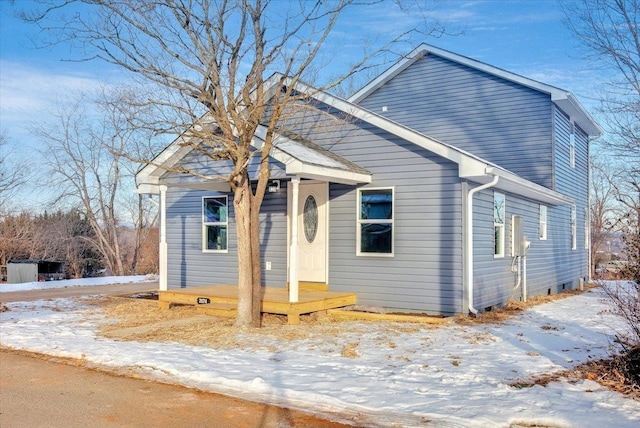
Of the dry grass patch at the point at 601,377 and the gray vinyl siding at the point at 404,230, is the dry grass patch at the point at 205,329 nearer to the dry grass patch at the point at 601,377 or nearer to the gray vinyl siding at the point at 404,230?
the gray vinyl siding at the point at 404,230

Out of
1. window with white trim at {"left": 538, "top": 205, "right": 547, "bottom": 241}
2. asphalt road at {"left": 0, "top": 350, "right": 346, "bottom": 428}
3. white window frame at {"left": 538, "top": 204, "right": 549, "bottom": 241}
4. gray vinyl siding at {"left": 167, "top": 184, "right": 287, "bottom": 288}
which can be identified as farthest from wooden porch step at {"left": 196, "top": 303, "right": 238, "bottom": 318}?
window with white trim at {"left": 538, "top": 205, "right": 547, "bottom": 241}

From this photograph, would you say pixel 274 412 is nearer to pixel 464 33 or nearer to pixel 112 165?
pixel 464 33

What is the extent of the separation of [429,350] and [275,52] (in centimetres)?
520

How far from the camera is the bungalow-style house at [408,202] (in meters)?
10.5

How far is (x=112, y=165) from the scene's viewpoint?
2853cm

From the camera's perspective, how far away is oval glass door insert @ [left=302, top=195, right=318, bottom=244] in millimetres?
11914

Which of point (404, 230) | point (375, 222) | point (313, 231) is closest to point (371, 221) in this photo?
point (375, 222)

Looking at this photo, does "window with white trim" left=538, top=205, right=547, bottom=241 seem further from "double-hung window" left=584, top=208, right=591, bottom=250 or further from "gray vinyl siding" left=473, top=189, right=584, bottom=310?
"double-hung window" left=584, top=208, right=591, bottom=250

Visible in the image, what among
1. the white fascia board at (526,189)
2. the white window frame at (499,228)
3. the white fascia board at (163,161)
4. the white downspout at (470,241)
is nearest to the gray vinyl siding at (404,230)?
the white downspout at (470,241)

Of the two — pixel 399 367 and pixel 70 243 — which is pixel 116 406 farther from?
pixel 70 243

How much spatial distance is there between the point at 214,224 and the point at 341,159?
3724 millimetres

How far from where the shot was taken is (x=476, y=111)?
16234 millimetres

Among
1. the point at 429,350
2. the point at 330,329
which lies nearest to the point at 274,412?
the point at 429,350

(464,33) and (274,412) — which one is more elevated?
(464,33)
